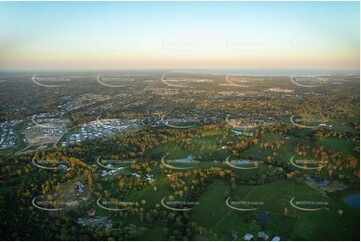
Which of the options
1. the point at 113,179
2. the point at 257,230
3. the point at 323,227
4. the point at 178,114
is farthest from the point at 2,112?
the point at 323,227

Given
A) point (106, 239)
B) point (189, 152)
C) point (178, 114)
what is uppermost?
point (178, 114)

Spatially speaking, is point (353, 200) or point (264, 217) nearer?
point (264, 217)

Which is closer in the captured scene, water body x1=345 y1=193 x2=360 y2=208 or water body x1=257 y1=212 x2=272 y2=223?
water body x1=257 y1=212 x2=272 y2=223

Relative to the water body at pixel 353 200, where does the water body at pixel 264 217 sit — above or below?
below

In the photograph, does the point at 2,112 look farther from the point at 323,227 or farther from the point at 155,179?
the point at 323,227

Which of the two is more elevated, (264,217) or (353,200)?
(353,200)

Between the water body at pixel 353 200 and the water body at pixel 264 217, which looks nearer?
the water body at pixel 264 217

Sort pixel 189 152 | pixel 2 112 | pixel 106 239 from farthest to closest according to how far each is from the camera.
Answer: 1. pixel 2 112
2. pixel 189 152
3. pixel 106 239

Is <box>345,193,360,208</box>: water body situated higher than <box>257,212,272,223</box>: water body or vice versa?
<box>345,193,360,208</box>: water body
